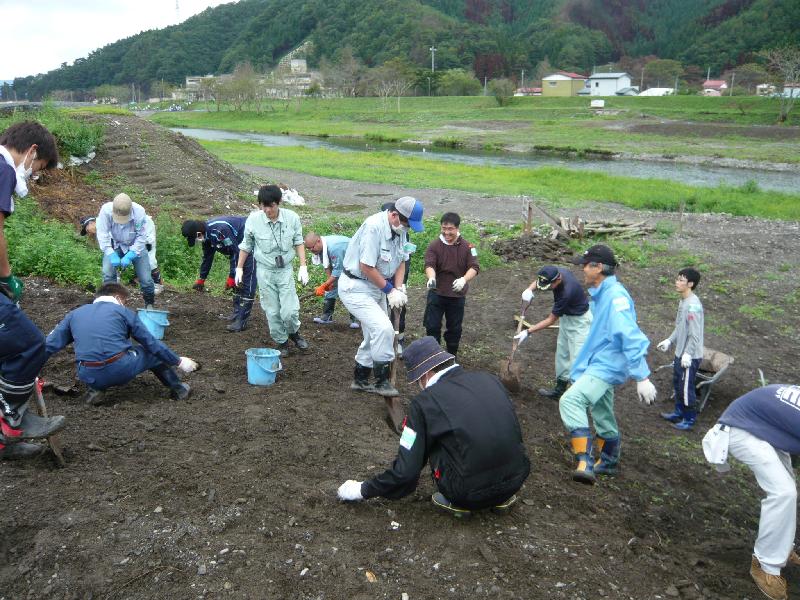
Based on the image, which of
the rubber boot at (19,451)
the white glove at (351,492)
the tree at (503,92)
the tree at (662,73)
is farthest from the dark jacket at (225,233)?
the tree at (662,73)

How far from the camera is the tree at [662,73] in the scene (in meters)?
107

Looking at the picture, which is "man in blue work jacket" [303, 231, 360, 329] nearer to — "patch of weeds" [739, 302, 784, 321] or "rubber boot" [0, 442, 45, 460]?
"rubber boot" [0, 442, 45, 460]

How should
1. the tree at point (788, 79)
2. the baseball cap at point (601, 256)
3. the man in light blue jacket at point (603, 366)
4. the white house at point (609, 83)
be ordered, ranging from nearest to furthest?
the man in light blue jacket at point (603, 366), the baseball cap at point (601, 256), the tree at point (788, 79), the white house at point (609, 83)

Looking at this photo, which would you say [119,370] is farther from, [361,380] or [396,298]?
[396,298]

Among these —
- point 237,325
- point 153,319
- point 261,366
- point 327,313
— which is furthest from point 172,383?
point 327,313

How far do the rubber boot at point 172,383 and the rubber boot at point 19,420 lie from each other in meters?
1.26

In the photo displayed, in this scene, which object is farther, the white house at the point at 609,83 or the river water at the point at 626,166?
the white house at the point at 609,83

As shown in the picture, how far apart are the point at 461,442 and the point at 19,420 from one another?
3139 millimetres

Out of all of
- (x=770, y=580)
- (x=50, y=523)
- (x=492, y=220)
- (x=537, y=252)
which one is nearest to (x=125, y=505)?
(x=50, y=523)

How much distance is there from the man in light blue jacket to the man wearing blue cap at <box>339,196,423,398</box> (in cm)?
173

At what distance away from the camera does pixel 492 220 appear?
17.0 meters

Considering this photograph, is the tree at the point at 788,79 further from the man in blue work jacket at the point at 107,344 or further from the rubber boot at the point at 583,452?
the man in blue work jacket at the point at 107,344

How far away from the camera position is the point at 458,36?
134m

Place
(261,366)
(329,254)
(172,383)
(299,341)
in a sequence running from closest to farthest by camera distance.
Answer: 1. (172,383)
2. (261,366)
3. (299,341)
4. (329,254)
